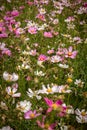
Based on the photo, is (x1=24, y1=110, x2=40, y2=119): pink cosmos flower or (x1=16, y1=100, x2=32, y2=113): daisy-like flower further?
(x1=16, y1=100, x2=32, y2=113): daisy-like flower

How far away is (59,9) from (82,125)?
8.02 ft

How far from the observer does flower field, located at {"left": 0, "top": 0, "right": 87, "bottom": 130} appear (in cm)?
207

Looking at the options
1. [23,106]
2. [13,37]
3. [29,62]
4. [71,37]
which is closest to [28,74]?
[29,62]

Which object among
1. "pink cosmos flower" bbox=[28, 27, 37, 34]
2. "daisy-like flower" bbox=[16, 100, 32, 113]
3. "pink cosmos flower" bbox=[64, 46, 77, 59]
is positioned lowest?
"daisy-like flower" bbox=[16, 100, 32, 113]

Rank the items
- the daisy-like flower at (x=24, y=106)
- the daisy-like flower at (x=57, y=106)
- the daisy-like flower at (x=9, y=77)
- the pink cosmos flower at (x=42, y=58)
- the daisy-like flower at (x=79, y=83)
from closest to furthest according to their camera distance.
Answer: the daisy-like flower at (x=57, y=106) → the daisy-like flower at (x=24, y=106) → the daisy-like flower at (x=9, y=77) → the daisy-like flower at (x=79, y=83) → the pink cosmos flower at (x=42, y=58)

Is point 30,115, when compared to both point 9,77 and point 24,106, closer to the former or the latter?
point 24,106

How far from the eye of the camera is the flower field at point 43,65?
81.6 inches

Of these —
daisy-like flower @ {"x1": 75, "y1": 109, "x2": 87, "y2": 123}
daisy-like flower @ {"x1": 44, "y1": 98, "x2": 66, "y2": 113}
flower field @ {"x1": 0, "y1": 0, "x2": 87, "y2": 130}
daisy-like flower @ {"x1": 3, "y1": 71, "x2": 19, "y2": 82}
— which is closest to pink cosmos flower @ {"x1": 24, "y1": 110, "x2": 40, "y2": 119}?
flower field @ {"x1": 0, "y1": 0, "x2": 87, "y2": 130}

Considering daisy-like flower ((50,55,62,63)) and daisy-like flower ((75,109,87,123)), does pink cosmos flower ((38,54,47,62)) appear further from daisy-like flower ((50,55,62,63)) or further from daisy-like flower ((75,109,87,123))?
daisy-like flower ((75,109,87,123))

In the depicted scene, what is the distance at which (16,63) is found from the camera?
2.80 metres

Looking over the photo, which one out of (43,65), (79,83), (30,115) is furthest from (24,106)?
(43,65)

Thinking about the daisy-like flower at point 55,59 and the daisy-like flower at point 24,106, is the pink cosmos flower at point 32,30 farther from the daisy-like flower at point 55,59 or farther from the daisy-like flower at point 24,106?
the daisy-like flower at point 24,106

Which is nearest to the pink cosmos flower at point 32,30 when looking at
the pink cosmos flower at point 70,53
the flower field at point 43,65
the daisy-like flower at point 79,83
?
the flower field at point 43,65

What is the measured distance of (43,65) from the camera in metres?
2.83
